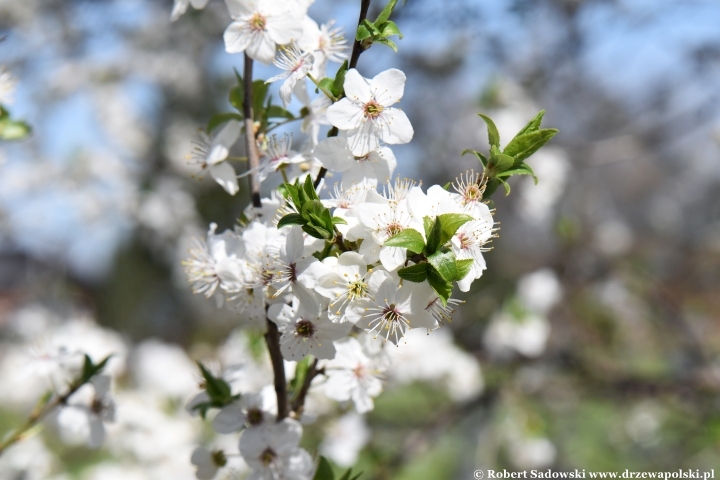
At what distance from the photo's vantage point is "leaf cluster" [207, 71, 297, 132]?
89cm

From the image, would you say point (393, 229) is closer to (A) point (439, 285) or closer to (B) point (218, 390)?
(A) point (439, 285)

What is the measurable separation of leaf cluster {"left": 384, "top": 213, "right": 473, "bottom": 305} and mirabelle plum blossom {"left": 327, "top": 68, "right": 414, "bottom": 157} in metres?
0.16

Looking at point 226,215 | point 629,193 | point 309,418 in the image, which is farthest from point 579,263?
point 629,193

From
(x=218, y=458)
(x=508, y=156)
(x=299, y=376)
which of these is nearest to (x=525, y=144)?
(x=508, y=156)

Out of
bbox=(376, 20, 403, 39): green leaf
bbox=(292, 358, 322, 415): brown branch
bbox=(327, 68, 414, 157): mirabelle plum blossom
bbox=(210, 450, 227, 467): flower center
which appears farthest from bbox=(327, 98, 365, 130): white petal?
bbox=(210, 450, 227, 467): flower center

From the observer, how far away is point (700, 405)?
252cm

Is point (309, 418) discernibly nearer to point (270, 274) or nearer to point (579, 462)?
point (270, 274)

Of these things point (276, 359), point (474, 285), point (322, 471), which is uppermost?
point (276, 359)

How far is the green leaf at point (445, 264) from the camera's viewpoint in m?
0.62

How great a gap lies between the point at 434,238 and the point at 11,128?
0.94 m

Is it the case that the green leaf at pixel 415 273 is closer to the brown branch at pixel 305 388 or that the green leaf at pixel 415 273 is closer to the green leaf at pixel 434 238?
the green leaf at pixel 434 238

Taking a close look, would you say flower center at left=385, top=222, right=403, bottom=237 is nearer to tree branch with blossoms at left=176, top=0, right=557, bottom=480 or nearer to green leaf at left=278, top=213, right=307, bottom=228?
tree branch with blossoms at left=176, top=0, right=557, bottom=480

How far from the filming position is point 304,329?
739 mm

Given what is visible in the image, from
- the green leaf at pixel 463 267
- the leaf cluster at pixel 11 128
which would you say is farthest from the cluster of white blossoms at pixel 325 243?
the leaf cluster at pixel 11 128
